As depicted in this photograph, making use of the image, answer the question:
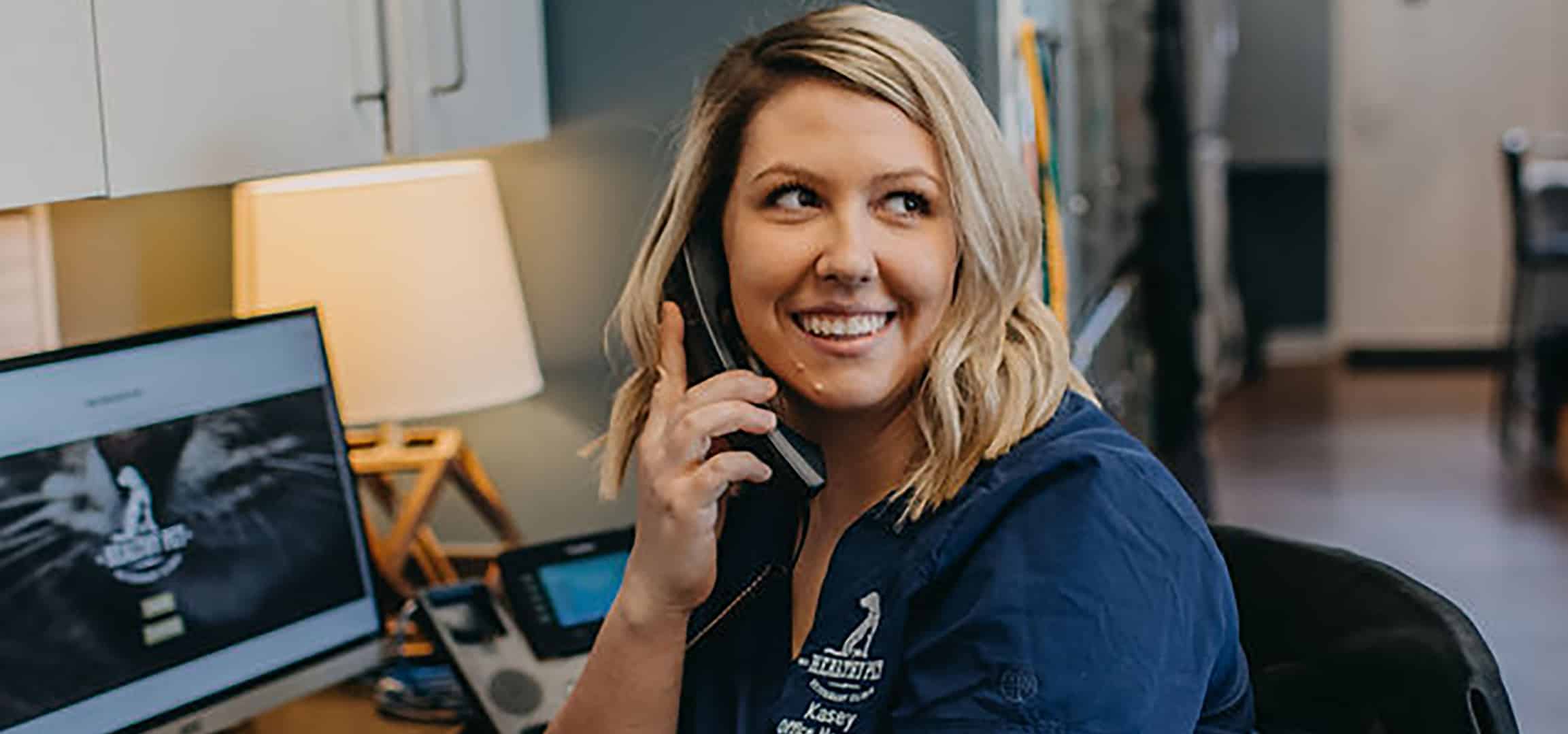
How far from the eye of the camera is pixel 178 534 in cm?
183

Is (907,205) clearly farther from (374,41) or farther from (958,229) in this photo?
(374,41)

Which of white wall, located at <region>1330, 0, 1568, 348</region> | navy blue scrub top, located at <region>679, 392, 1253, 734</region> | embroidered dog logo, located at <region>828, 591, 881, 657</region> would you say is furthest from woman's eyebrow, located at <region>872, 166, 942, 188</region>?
white wall, located at <region>1330, 0, 1568, 348</region>

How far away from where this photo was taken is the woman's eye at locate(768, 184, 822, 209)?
5.04ft

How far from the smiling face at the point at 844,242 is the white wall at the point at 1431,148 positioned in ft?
22.8

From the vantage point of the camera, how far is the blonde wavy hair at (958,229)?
150 cm

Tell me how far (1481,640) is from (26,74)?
1134 mm

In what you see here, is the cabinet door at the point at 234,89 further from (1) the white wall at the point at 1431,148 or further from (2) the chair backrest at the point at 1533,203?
(1) the white wall at the point at 1431,148

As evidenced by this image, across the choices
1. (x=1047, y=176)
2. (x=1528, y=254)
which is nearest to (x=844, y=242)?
(x=1047, y=176)

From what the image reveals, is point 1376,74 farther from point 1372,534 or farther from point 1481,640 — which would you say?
point 1481,640

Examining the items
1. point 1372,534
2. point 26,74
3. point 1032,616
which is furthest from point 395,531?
point 1372,534

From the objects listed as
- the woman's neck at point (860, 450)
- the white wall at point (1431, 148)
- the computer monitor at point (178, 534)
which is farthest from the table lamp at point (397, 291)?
the white wall at point (1431, 148)

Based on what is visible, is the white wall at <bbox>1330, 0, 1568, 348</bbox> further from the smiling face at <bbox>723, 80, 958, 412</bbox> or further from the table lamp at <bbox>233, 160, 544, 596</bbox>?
the smiling face at <bbox>723, 80, 958, 412</bbox>

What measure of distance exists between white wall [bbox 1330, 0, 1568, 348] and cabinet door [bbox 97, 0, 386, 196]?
6.72 metres

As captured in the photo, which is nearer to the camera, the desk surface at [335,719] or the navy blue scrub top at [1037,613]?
the navy blue scrub top at [1037,613]
